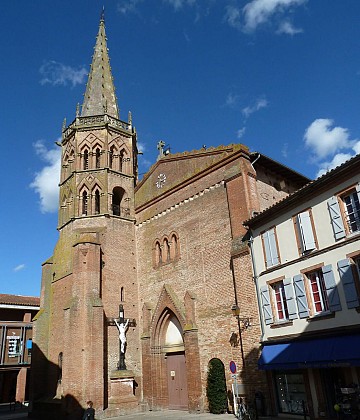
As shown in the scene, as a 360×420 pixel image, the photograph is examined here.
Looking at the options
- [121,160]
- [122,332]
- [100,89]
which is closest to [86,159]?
[121,160]

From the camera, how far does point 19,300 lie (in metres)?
39.1

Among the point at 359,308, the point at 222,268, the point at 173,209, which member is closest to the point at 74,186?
the point at 173,209

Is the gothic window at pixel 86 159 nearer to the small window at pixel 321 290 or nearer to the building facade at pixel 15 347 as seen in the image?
the small window at pixel 321 290

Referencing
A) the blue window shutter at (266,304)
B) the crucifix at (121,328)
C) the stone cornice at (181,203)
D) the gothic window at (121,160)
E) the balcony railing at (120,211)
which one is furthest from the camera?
the gothic window at (121,160)

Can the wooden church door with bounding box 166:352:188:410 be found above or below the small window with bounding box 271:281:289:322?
below

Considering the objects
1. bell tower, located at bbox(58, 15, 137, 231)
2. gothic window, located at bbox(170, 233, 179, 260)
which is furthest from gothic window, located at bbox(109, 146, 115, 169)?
gothic window, located at bbox(170, 233, 179, 260)

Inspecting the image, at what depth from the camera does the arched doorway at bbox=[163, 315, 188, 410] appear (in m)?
19.7

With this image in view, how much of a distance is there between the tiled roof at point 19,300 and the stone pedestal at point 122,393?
65.4 feet

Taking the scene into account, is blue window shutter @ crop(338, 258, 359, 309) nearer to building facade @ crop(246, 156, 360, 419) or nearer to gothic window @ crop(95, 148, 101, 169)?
building facade @ crop(246, 156, 360, 419)

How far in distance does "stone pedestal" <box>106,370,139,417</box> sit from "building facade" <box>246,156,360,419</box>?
8.79 meters

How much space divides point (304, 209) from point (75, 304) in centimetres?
1291

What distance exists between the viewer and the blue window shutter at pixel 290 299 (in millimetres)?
14281

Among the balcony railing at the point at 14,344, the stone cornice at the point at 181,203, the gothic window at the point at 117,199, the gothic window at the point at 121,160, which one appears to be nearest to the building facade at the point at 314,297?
the stone cornice at the point at 181,203

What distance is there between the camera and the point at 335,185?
44.3 feet
